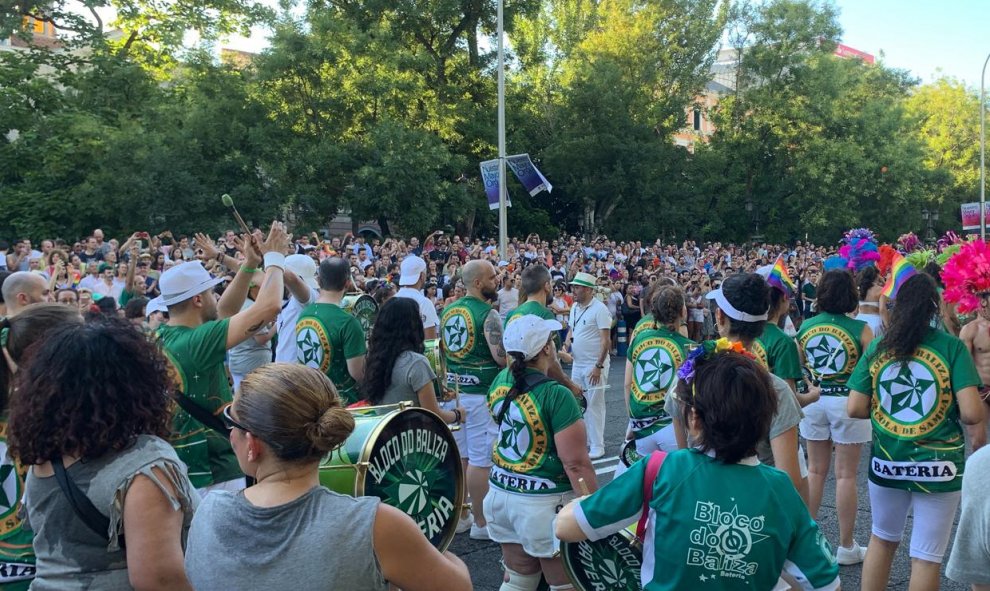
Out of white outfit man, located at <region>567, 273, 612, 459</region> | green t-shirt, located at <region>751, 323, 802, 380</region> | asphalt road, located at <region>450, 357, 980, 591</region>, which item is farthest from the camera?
white outfit man, located at <region>567, 273, 612, 459</region>

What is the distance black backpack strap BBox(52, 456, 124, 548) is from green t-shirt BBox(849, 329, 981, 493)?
142 inches

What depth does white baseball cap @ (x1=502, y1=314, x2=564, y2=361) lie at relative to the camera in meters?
4.33

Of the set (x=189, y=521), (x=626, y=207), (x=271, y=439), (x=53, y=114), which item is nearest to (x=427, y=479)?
(x=189, y=521)

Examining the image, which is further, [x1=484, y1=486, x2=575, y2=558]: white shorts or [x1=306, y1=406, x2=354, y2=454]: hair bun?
[x1=484, y1=486, x2=575, y2=558]: white shorts

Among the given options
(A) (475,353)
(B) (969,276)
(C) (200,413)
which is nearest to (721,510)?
(C) (200,413)

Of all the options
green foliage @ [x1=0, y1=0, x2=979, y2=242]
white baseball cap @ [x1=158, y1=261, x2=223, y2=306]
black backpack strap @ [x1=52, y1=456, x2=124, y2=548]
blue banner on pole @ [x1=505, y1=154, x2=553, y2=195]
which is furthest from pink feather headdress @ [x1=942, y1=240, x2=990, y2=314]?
green foliage @ [x1=0, y1=0, x2=979, y2=242]

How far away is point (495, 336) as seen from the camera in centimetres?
683

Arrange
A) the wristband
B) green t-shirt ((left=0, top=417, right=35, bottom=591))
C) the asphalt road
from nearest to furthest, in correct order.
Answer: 1. green t-shirt ((left=0, top=417, right=35, bottom=591))
2. the wristband
3. the asphalt road

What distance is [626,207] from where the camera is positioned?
35.6 metres

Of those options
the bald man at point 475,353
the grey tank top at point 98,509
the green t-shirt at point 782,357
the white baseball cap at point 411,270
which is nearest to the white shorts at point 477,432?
the bald man at point 475,353

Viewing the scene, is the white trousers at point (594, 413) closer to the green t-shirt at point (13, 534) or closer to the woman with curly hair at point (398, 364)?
the woman with curly hair at point (398, 364)

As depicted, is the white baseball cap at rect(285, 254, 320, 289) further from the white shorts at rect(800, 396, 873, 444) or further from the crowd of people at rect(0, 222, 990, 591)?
the white shorts at rect(800, 396, 873, 444)

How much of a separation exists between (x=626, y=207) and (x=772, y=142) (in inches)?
350

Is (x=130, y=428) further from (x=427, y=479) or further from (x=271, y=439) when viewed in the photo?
(x=427, y=479)
